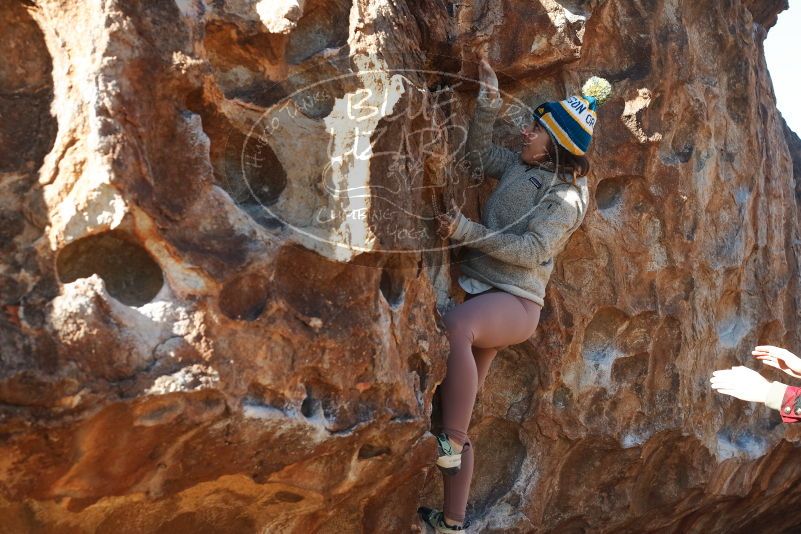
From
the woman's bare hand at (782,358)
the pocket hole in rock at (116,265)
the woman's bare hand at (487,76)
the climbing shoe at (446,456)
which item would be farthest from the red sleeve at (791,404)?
the pocket hole in rock at (116,265)

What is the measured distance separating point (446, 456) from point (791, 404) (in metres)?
1.03

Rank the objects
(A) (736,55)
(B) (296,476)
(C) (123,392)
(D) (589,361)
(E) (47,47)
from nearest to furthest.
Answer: (C) (123,392) → (E) (47,47) → (B) (296,476) → (D) (589,361) → (A) (736,55)

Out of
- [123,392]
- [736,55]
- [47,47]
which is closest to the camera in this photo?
[123,392]

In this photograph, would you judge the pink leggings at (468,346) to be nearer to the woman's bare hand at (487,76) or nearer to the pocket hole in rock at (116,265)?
the woman's bare hand at (487,76)

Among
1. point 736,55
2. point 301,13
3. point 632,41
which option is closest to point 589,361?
point 632,41

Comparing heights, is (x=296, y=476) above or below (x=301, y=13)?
below

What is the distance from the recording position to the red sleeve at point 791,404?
295 cm

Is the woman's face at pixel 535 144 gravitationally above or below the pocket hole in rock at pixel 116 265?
above

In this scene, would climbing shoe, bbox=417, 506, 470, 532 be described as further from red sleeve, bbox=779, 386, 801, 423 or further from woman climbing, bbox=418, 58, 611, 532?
red sleeve, bbox=779, 386, 801, 423

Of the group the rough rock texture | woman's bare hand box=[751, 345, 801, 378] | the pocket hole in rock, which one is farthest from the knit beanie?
the pocket hole in rock

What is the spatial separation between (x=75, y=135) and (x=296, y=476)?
1048 mm

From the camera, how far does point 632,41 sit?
403 centimetres

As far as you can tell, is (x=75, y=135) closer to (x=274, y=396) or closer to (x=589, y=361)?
(x=274, y=396)

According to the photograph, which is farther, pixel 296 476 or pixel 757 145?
pixel 757 145
